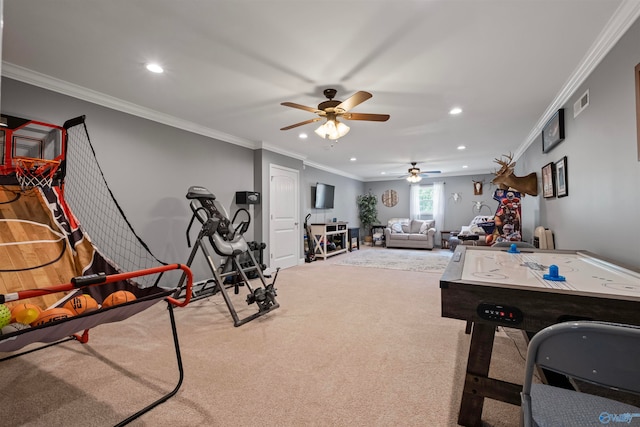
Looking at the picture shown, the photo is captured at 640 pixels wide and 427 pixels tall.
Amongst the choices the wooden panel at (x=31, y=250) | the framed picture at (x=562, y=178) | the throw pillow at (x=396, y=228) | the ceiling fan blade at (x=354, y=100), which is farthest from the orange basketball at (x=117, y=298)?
the throw pillow at (x=396, y=228)

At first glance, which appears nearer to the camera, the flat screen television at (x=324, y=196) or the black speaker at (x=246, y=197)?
the black speaker at (x=246, y=197)

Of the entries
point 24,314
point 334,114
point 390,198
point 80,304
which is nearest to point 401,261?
point 390,198

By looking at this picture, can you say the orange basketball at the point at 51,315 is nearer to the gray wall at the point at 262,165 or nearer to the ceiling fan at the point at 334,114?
the gray wall at the point at 262,165

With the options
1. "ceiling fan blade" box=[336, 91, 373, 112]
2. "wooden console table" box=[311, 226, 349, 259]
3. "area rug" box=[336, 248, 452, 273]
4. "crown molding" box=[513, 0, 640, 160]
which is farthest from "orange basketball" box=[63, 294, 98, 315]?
"wooden console table" box=[311, 226, 349, 259]

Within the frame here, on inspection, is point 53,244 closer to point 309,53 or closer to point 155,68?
point 155,68

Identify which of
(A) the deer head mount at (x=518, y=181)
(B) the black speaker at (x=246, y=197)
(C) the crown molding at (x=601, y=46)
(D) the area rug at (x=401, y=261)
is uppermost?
(C) the crown molding at (x=601, y=46)

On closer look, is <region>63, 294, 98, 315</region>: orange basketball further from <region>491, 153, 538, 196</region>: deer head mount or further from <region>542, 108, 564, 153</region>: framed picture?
<region>491, 153, 538, 196</region>: deer head mount

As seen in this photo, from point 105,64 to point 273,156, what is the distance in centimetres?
309

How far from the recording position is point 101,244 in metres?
3.12

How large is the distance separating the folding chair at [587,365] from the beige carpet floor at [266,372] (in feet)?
2.26

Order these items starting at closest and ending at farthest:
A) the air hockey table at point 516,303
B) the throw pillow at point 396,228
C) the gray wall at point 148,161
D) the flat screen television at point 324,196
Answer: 1. the air hockey table at point 516,303
2. the gray wall at point 148,161
3. the flat screen television at point 324,196
4. the throw pillow at point 396,228

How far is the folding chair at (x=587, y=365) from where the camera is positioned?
2.46ft

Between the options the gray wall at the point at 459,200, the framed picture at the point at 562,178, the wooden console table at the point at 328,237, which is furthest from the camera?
the gray wall at the point at 459,200

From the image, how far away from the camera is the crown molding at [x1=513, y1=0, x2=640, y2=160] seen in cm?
180
